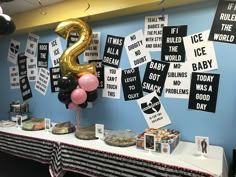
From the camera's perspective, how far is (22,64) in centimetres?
326

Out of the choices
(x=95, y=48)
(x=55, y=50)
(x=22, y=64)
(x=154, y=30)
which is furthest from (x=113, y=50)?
(x=22, y=64)

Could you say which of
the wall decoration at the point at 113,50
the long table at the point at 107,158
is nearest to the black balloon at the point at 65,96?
the long table at the point at 107,158

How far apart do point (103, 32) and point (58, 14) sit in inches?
23.3

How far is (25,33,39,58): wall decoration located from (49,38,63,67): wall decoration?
0.30 metres

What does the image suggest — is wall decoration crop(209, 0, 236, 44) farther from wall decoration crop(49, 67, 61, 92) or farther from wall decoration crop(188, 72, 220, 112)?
wall decoration crop(49, 67, 61, 92)

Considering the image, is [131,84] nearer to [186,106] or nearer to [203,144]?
[186,106]

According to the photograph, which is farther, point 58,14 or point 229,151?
point 58,14

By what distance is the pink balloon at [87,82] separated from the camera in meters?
2.12

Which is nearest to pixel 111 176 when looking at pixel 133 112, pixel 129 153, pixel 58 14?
pixel 129 153

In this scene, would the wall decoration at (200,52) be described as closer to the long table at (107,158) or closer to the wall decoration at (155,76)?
the wall decoration at (155,76)

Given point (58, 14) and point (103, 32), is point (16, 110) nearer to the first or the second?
point (58, 14)

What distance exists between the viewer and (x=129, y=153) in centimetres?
180

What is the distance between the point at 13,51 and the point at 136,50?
2065 millimetres

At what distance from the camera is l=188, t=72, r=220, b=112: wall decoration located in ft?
6.43
